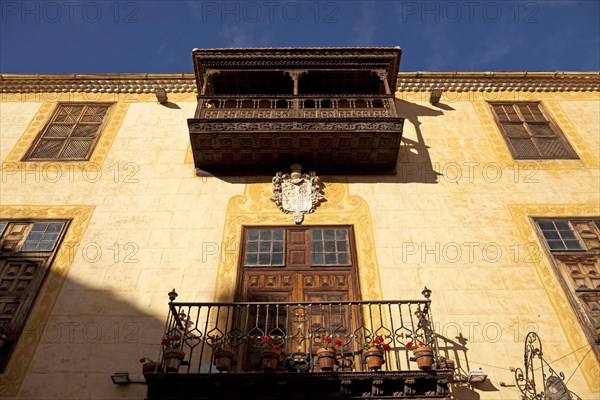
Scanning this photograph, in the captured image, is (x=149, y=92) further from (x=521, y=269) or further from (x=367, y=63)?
(x=521, y=269)

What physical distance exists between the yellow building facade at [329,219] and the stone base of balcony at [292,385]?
3.24ft

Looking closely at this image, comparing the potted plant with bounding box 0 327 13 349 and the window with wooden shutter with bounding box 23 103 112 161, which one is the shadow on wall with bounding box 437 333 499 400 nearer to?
the potted plant with bounding box 0 327 13 349

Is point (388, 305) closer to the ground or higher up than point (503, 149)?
closer to the ground

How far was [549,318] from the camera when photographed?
740cm

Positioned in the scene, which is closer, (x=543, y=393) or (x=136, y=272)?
(x=543, y=393)

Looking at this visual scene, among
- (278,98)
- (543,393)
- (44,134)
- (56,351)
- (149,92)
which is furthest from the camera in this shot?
(149,92)

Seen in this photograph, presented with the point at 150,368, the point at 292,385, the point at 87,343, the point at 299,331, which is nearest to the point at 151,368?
the point at 150,368

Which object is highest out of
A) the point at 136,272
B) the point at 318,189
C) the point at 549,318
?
the point at 318,189

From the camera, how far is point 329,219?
8812 millimetres

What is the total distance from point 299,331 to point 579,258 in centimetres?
489

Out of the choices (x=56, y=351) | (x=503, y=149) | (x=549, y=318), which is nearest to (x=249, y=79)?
(x=503, y=149)

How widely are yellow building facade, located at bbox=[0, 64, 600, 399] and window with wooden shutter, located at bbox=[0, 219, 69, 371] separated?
0.10 metres

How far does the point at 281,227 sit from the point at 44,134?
5731mm

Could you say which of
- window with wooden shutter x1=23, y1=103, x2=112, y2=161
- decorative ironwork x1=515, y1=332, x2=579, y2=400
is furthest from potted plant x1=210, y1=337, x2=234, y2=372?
window with wooden shutter x1=23, y1=103, x2=112, y2=161
